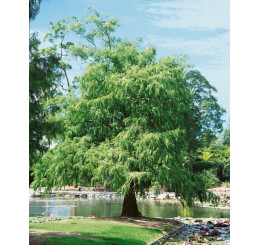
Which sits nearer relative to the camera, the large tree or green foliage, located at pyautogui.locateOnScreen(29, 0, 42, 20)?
green foliage, located at pyautogui.locateOnScreen(29, 0, 42, 20)

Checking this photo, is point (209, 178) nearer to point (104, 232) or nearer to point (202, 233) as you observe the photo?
point (202, 233)

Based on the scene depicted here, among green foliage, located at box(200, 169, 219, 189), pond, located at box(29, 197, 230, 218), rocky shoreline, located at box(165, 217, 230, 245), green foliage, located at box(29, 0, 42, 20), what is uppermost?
green foliage, located at box(29, 0, 42, 20)

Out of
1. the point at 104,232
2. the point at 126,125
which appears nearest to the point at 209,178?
the point at 126,125

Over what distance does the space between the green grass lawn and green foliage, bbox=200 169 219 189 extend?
1.67 meters

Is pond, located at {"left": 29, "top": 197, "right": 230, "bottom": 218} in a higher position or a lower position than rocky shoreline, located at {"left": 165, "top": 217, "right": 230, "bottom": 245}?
lower

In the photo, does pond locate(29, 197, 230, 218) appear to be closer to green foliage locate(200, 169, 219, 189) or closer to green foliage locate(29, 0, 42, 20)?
green foliage locate(200, 169, 219, 189)

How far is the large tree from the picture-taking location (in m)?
6.24

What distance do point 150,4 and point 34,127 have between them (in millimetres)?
4044

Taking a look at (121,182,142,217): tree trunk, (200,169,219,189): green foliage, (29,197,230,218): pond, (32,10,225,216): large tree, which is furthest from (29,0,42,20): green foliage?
(29,197,230,218): pond

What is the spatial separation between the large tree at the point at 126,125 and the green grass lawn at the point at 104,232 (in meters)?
0.70

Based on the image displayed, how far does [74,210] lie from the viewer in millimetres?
10766

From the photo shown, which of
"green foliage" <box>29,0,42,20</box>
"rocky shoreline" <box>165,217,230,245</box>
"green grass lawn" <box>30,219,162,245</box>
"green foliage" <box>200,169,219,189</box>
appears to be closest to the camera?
"green foliage" <box>29,0,42,20</box>

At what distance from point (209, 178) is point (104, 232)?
298 centimetres

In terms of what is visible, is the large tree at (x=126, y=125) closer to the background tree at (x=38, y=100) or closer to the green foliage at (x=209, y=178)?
the green foliage at (x=209, y=178)
